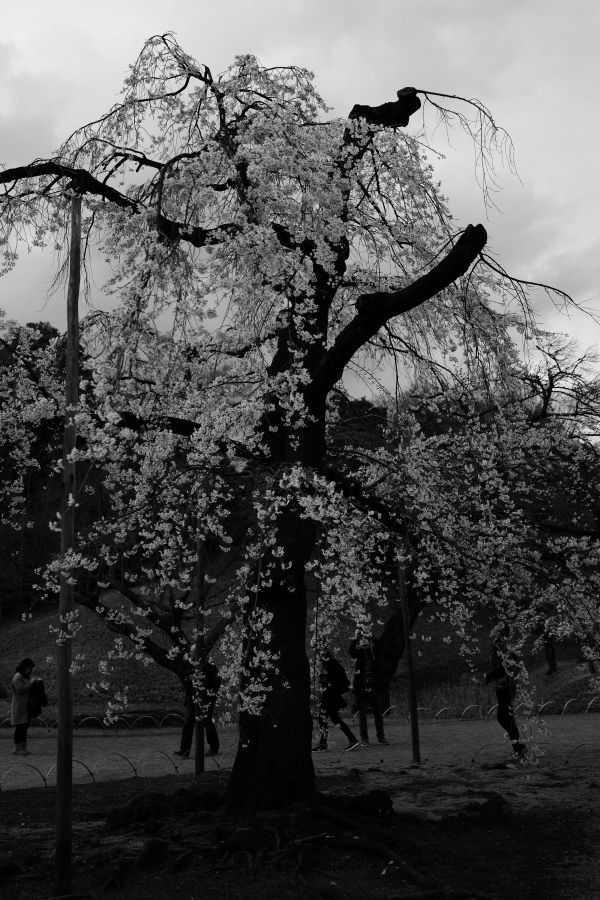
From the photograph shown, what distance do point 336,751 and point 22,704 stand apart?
5.68 meters

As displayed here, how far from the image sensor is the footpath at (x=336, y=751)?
13742 millimetres

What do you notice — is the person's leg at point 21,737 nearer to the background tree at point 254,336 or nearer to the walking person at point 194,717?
the walking person at point 194,717

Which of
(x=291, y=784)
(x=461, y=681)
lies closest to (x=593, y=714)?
(x=461, y=681)

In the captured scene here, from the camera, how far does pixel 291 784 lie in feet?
29.9

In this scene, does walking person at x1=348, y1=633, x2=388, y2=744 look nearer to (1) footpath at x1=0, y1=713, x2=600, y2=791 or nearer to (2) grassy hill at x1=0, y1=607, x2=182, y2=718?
(1) footpath at x1=0, y1=713, x2=600, y2=791

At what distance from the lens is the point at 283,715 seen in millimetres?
9219

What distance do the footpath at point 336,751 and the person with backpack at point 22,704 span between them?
0.32 m

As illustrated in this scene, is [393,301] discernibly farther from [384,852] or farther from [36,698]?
[36,698]

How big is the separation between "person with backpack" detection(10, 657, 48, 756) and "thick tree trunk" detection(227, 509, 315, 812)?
26.2ft

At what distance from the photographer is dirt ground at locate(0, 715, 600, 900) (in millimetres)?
7348

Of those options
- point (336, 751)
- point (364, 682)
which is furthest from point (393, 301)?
point (336, 751)

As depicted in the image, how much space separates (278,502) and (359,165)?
4459mm

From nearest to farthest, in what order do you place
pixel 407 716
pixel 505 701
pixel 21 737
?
1. pixel 505 701
2. pixel 21 737
3. pixel 407 716

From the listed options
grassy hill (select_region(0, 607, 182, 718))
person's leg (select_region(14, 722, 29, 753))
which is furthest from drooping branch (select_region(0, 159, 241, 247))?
grassy hill (select_region(0, 607, 182, 718))
